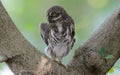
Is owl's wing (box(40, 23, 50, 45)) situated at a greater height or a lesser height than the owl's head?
lesser

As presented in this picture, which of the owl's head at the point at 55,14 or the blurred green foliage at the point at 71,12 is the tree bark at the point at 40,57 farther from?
the blurred green foliage at the point at 71,12

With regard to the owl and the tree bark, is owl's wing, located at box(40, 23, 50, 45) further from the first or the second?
the tree bark

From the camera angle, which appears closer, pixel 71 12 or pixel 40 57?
pixel 40 57

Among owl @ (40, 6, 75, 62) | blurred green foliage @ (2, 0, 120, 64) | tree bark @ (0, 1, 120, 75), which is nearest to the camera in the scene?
tree bark @ (0, 1, 120, 75)

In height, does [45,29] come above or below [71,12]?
above

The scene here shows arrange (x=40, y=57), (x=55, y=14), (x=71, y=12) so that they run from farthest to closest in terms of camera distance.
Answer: (x=71, y=12) → (x=55, y=14) → (x=40, y=57)

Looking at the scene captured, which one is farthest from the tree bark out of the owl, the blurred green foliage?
the blurred green foliage

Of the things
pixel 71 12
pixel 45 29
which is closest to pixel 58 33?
pixel 45 29

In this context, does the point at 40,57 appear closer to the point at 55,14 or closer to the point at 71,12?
the point at 55,14

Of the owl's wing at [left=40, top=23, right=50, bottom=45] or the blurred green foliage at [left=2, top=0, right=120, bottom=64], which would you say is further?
the blurred green foliage at [left=2, top=0, right=120, bottom=64]
